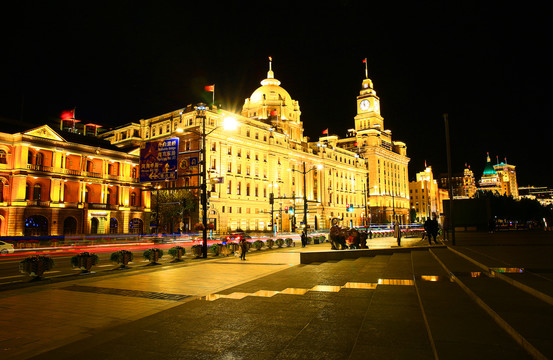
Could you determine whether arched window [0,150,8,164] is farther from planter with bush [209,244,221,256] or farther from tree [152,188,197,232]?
planter with bush [209,244,221,256]

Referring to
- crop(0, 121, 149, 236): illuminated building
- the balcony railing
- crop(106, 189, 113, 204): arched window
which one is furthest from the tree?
crop(106, 189, 113, 204): arched window

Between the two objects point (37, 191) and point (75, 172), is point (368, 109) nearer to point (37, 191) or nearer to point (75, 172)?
point (75, 172)

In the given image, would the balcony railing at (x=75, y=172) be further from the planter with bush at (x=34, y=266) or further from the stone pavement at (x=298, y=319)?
the stone pavement at (x=298, y=319)

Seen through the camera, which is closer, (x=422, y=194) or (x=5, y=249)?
(x=5, y=249)

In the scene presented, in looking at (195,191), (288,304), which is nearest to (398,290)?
(288,304)

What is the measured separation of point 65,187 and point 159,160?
35205 mm

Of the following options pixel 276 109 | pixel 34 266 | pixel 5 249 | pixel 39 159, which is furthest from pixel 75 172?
pixel 276 109

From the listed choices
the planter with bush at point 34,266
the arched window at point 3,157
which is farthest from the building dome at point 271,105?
the planter with bush at point 34,266

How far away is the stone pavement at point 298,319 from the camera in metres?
5.71

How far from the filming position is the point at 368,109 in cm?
13962

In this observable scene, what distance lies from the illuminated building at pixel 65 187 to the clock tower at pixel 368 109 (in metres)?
97.6

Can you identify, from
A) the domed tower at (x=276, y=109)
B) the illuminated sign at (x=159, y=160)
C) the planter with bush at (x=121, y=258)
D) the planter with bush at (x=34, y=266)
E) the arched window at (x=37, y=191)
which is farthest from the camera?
the domed tower at (x=276, y=109)

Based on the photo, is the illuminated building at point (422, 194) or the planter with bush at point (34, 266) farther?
the illuminated building at point (422, 194)

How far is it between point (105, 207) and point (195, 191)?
46.3 ft
